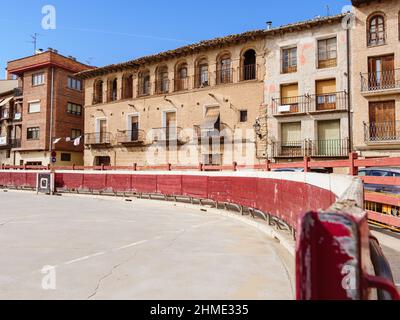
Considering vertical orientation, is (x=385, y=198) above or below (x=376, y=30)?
below

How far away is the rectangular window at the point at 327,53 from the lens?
23156 mm

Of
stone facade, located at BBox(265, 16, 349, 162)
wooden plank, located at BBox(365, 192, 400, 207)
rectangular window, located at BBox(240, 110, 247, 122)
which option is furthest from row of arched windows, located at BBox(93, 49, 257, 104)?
wooden plank, located at BBox(365, 192, 400, 207)

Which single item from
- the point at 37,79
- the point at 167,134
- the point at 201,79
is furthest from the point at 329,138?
the point at 37,79

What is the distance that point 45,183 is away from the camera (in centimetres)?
2330

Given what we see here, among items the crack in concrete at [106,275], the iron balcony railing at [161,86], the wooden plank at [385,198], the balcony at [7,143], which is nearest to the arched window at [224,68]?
the iron balcony railing at [161,86]

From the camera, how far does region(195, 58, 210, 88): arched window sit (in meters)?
28.2

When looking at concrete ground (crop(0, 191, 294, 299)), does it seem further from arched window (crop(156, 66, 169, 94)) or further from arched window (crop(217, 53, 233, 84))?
arched window (crop(156, 66, 169, 94))

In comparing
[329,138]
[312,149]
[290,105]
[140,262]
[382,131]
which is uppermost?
[290,105]

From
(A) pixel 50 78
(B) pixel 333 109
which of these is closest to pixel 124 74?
(A) pixel 50 78

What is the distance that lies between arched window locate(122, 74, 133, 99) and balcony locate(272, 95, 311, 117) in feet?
47.4

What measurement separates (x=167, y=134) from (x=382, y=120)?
1591 cm

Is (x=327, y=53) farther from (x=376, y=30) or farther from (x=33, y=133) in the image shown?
(x=33, y=133)

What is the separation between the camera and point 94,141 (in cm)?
3272

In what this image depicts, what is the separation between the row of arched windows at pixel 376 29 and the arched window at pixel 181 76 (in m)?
13.9
